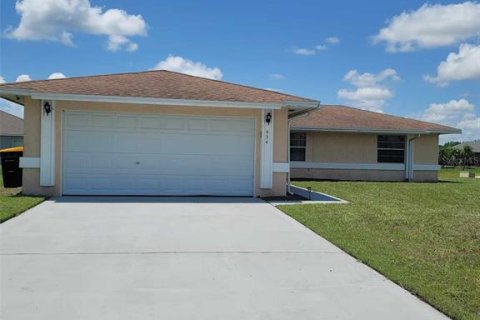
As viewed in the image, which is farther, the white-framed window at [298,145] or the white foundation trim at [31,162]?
the white-framed window at [298,145]

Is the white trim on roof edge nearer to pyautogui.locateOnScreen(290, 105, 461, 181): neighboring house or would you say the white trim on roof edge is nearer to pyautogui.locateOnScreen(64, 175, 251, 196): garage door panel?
pyautogui.locateOnScreen(64, 175, 251, 196): garage door panel

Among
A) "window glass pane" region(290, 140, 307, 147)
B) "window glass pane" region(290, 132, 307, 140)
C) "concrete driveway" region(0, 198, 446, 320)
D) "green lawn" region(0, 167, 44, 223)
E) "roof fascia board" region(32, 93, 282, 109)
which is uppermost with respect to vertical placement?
"roof fascia board" region(32, 93, 282, 109)

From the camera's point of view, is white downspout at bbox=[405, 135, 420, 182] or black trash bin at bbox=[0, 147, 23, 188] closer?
black trash bin at bbox=[0, 147, 23, 188]

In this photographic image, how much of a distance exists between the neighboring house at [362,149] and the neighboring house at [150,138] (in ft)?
30.3

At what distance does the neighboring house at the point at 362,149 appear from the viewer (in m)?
24.3

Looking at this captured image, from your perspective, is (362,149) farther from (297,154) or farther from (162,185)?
(162,185)

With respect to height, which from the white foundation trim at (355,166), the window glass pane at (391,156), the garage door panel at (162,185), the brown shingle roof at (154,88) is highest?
the brown shingle roof at (154,88)

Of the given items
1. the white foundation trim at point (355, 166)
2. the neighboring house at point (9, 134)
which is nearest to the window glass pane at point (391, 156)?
the white foundation trim at point (355, 166)

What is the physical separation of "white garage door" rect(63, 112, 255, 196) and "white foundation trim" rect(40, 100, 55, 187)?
38cm

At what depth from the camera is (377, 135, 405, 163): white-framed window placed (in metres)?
25.2

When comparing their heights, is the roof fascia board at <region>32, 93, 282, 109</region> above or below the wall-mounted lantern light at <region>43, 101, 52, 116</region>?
above

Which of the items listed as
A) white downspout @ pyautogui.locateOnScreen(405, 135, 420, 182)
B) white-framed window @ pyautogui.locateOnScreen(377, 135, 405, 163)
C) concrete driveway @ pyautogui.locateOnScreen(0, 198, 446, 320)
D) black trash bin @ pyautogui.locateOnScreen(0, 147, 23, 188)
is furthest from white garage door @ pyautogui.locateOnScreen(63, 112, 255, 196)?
white downspout @ pyautogui.locateOnScreen(405, 135, 420, 182)

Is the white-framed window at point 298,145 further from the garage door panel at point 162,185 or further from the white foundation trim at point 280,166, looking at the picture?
the garage door panel at point 162,185

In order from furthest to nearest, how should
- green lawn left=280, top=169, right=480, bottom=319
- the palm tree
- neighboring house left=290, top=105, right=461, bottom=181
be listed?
the palm tree
neighboring house left=290, top=105, right=461, bottom=181
green lawn left=280, top=169, right=480, bottom=319
